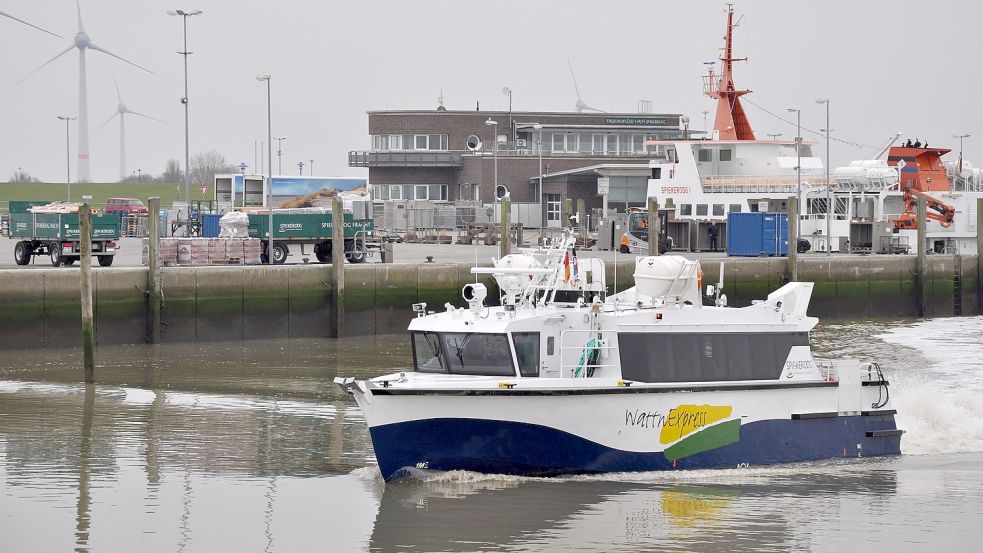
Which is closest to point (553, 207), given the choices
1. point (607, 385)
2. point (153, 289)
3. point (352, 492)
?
point (153, 289)

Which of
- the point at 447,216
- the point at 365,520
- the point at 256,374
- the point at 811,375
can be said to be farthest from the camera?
the point at 447,216

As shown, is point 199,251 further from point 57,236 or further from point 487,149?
point 487,149

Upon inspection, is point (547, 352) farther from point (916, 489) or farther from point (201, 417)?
point (201, 417)

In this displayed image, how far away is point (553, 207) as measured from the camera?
7031cm

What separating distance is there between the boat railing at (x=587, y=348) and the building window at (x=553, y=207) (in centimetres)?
5280

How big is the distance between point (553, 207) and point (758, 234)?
25.7 metres

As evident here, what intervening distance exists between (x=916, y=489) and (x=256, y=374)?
13576 millimetres

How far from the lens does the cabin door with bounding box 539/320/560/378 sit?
54.2ft

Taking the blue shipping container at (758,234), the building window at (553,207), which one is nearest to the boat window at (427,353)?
the blue shipping container at (758,234)

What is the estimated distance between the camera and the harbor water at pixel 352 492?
47.2ft

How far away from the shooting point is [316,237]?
39.6 meters

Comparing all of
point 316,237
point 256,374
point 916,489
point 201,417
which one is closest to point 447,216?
point 316,237

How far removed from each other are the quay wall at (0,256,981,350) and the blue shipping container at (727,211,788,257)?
6.44 meters

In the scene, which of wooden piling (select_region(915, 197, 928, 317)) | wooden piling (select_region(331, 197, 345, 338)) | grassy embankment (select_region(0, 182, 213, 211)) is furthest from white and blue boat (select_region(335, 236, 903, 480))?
grassy embankment (select_region(0, 182, 213, 211))
